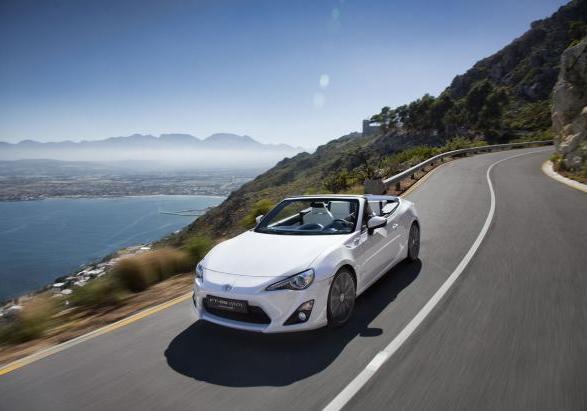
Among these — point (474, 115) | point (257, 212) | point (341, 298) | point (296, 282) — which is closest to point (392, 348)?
point (341, 298)

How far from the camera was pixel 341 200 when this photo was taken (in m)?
5.73

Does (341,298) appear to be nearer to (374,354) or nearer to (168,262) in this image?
(374,354)

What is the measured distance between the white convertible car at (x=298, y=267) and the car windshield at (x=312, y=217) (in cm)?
1

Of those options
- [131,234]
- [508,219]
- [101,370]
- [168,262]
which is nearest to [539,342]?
[101,370]

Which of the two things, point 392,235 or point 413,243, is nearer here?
point 392,235

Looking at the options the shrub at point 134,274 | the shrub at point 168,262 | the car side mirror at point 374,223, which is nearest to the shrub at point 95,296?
the shrub at point 134,274

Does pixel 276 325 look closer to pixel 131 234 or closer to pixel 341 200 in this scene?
pixel 341 200

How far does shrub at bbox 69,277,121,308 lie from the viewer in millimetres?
6180

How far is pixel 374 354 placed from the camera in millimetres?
3717

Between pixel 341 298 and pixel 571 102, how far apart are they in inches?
1073

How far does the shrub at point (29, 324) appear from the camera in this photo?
4953 millimetres

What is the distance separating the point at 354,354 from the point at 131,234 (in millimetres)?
110627

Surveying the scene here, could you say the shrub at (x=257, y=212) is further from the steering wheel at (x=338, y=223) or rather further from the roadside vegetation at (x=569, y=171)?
the roadside vegetation at (x=569, y=171)

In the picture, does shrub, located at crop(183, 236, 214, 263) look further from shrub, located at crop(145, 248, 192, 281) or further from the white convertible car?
the white convertible car
